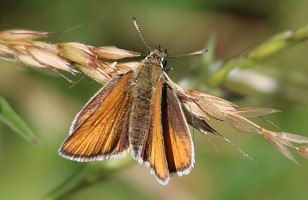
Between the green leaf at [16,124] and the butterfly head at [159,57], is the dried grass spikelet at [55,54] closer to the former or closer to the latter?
the green leaf at [16,124]

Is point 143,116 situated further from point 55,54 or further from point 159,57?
point 55,54

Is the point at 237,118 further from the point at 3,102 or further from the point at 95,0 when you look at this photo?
the point at 95,0

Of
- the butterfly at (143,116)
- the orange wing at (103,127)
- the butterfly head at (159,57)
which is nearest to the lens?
the butterfly at (143,116)

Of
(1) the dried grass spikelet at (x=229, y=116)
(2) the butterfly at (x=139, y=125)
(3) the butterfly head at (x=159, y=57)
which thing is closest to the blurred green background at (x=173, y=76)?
(3) the butterfly head at (x=159, y=57)

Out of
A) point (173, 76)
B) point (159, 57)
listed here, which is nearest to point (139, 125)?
point (159, 57)

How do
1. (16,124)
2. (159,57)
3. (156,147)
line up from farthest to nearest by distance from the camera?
(159,57) → (156,147) → (16,124)

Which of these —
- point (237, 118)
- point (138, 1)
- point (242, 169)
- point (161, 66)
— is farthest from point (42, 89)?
point (237, 118)
